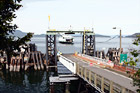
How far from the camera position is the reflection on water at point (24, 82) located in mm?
33562

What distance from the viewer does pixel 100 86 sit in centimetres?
1741

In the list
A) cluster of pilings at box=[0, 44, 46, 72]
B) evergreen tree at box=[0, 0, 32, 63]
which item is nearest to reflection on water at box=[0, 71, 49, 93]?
cluster of pilings at box=[0, 44, 46, 72]

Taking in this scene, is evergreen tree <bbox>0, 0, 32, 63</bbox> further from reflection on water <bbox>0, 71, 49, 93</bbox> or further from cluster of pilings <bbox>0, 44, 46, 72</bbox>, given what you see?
cluster of pilings <bbox>0, 44, 46, 72</bbox>

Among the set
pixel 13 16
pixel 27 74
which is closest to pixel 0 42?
pixel 13 16

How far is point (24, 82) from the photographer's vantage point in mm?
39312

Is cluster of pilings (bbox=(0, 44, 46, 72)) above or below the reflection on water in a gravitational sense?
above

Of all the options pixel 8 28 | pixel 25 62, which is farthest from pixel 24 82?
pixel 8 28

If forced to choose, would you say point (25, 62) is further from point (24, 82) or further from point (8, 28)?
point (8, 28)

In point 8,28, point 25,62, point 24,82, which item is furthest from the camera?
point 25,62

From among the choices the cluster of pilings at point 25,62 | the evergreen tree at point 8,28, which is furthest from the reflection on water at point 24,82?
the evergreen tree at point 8,28

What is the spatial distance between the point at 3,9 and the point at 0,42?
10.8 feet

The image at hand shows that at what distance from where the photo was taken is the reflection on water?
33562mm

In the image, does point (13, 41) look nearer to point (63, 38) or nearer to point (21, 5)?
point (21, 5)

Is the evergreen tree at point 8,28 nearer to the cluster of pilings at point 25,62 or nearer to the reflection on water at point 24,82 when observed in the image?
the reflection on water at point 24,82
